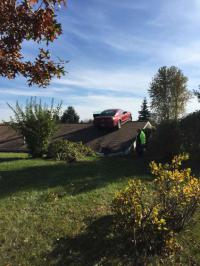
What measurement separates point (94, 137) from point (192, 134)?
10716 millimetres

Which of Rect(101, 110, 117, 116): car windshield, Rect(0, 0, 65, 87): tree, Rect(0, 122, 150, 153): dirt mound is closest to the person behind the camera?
Rect(0, 0, 65, 87): tree

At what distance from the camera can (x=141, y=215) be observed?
296 inches

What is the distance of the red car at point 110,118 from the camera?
2761 cm

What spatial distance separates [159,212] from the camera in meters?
7.98

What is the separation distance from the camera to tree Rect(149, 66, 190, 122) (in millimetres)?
59250

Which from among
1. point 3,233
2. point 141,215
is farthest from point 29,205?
point 141,215

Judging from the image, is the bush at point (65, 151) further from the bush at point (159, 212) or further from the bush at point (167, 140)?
the bush at point (159, 212)

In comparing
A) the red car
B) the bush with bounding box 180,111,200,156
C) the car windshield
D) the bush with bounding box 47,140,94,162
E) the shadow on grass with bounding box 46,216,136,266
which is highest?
the car windshield

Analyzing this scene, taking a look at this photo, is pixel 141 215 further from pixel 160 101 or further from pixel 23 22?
pixel 160 101

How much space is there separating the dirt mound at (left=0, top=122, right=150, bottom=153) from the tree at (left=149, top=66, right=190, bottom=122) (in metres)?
30.3

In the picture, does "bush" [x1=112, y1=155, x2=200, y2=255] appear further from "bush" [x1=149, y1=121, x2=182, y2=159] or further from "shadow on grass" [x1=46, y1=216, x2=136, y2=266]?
"bush" [x1=149, y1=121, x2=182, y2=159]

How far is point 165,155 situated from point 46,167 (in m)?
5.93

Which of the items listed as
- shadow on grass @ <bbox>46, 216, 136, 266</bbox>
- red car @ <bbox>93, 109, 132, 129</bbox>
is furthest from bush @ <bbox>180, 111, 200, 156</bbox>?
red car @ <bbox>93, 109, 132, 129</bbox>

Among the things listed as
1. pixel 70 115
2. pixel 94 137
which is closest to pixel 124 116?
pixel 94 137
